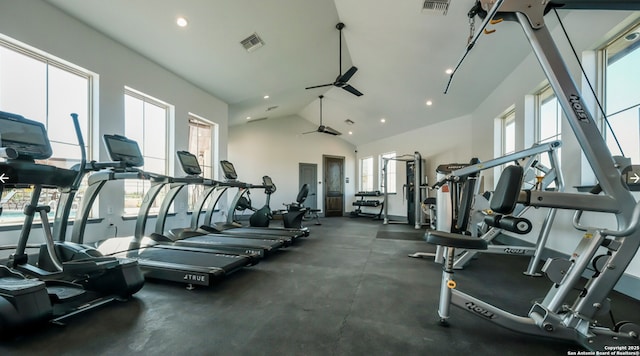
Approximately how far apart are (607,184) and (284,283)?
2500mm

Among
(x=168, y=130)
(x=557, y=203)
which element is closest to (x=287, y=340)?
(x=557, y=203)

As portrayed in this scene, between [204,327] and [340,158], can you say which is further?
[340,158]

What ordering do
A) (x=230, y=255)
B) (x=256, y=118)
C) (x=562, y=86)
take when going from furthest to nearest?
(x=256, y=118), (x=230, y=255), (x=562, y=86)

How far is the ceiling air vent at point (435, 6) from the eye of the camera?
3658 millimetres

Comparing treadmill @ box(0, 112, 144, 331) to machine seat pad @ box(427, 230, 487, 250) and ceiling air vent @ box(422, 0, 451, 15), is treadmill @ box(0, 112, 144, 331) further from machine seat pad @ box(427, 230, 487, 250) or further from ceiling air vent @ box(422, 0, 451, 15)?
ceiling air vent @ box(422, 0, 451, 15)

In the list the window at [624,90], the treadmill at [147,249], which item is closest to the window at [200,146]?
the treadmill at [147,249]

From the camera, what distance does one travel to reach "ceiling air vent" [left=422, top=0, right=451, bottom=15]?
144 inches

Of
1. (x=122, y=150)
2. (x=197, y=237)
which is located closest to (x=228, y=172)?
(x=197, y=237)

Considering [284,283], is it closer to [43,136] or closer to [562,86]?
[43,136]

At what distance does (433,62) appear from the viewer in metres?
5.12

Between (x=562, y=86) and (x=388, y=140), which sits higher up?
(x=388, y=140)

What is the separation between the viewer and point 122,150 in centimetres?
291

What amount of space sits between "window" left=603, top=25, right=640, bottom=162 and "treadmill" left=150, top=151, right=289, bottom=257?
3.96 meters

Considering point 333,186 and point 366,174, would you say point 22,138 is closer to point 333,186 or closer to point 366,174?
point 333,186
